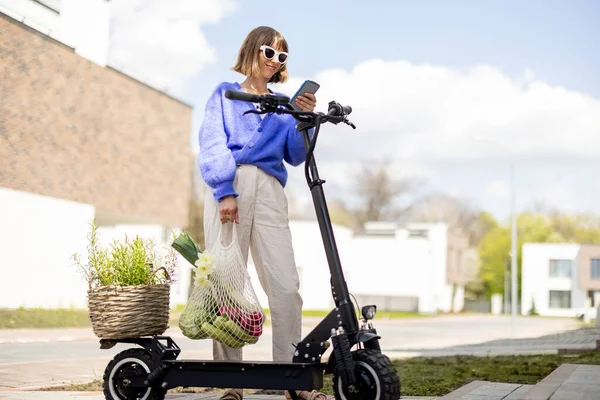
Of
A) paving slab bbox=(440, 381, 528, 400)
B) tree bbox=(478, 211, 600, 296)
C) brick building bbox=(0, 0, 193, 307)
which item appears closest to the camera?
paving slab bbox=(440, 381, 528, 400)

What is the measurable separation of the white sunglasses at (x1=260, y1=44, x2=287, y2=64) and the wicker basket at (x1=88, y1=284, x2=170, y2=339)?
52.5 inches

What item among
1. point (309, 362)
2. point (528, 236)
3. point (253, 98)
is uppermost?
point (528, 236)

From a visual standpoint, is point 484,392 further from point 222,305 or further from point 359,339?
point 222,305

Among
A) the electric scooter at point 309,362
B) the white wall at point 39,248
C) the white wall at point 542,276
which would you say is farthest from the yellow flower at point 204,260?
the white wall at point 542,276

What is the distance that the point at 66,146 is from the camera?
1068 inches

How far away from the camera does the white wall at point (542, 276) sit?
71.6m

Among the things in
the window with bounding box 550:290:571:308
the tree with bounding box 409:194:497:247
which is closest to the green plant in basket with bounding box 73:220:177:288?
the tree with bounding box 409:194:497:247

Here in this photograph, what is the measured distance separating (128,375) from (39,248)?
75.9 feet

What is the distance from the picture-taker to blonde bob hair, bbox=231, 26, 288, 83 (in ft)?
14.1

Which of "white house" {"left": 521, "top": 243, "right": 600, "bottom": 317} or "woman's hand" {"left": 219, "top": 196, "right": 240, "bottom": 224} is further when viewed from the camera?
"white house" {"left": 521, "top": 243, "right": 600, "bottom": 317}

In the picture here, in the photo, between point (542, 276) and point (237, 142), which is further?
point (542, 276)

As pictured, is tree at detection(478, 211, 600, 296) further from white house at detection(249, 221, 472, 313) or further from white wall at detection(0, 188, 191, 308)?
white wall at detection(0, 188, 191, 308)

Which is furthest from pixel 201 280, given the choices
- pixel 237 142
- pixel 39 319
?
pixel 39 319

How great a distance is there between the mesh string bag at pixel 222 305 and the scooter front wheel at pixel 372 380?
25.6 inches
